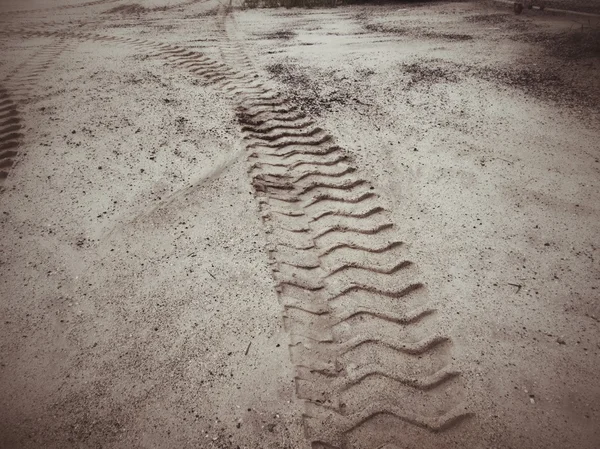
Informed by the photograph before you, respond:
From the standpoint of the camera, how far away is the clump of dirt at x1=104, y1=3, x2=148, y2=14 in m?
9.27

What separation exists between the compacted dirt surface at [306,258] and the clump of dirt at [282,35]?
243cm

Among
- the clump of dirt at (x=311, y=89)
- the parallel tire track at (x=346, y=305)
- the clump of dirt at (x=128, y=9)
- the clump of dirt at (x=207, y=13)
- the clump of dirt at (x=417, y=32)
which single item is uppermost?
the clump of dirt at (x=128, y=9)

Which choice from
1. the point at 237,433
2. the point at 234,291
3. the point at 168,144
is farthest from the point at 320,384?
the point at 168,144

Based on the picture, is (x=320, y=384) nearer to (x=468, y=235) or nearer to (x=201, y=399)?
(x=201, y=399)

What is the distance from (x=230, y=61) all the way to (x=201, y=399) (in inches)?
204

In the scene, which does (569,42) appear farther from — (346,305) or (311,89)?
(346,305)

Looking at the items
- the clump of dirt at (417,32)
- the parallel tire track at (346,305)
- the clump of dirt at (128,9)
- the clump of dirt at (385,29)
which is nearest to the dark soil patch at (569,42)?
the clump of dirt at (417,32)

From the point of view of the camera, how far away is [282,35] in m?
6.70

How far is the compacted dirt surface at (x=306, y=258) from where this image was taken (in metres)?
1.61

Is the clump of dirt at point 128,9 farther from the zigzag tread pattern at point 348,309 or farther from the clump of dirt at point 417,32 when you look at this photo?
the zigzag tread pattern at point 348,309

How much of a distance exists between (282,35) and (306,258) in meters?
6.03

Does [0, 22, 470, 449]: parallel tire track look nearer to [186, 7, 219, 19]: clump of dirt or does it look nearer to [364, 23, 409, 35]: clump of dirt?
[364, 23, 409, 35]: clump of dirt

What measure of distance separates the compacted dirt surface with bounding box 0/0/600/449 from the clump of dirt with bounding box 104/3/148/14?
610 centimetres

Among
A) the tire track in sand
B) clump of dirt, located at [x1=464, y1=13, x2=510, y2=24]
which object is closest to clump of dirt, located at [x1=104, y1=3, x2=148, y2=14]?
the tire track in sand
